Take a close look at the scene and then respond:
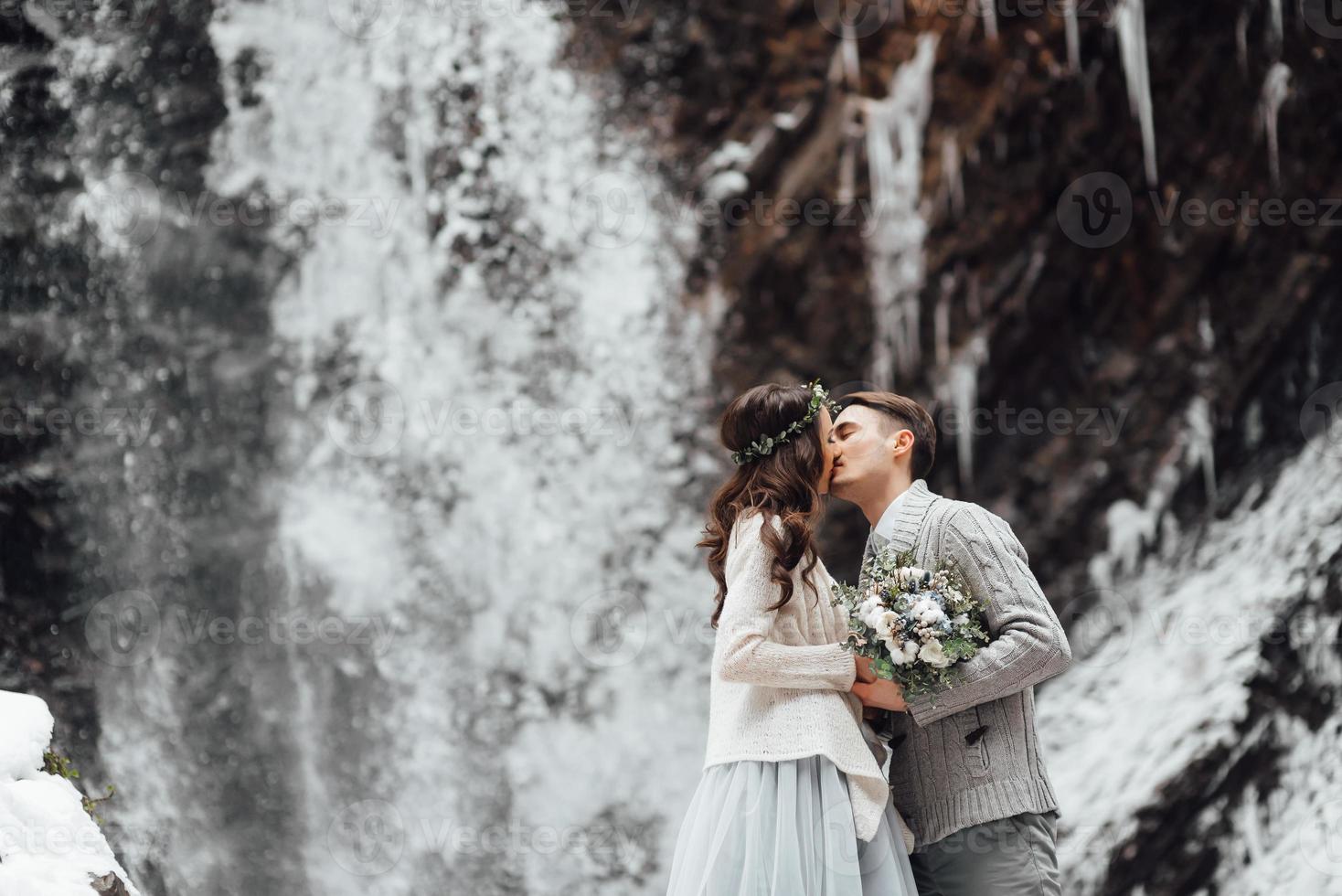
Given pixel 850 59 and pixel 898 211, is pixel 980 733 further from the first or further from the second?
pixel 850 59

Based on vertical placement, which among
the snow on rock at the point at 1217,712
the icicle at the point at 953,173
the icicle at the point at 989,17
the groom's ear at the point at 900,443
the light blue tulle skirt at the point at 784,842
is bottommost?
the snow on rock at the point at 1217,712

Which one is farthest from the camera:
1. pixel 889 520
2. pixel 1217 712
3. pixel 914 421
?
pixel 1217 712

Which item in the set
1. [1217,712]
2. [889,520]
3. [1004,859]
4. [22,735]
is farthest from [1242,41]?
[22,735]

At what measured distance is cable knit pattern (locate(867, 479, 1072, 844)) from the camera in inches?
78.6

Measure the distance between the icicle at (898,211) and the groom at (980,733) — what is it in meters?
2.50

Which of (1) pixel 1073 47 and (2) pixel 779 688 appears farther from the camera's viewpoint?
(1) pixel 1073 47

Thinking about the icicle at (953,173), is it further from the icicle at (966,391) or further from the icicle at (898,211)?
Answer: the icicle at (966,391)

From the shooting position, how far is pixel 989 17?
4680 millimetres

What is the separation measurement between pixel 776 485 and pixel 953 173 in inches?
118

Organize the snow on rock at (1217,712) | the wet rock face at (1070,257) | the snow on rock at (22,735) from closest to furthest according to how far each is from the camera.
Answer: the snow on rock at (22,735) < the snow on rock at (1217,712) < the wet rock face at (1070,257)

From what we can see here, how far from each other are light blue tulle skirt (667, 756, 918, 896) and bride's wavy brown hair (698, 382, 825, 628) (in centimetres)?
33

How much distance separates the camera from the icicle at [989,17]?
15.3ft

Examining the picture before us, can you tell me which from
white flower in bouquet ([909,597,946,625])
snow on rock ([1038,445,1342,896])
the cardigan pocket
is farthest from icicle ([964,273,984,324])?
white flower in bouquet ([909,597,946,625])

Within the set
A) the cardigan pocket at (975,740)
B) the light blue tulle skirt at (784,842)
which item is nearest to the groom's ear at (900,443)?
the cardigan pocket at (975,740)
